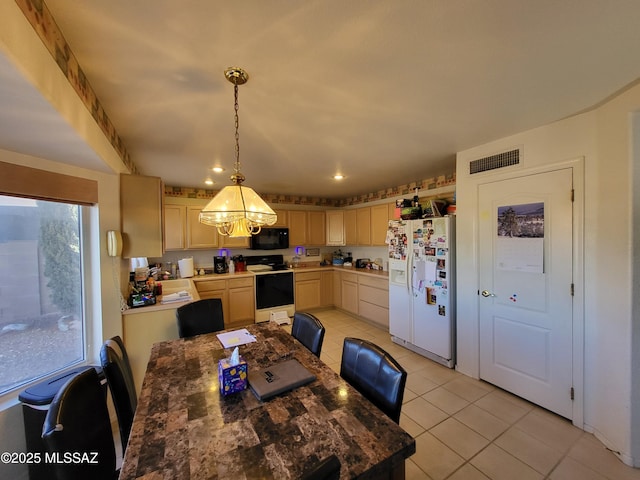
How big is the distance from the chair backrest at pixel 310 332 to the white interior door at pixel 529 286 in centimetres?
172

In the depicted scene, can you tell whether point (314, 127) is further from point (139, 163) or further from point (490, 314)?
point (490, 314)

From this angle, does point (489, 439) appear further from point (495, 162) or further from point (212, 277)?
point (212, 277)

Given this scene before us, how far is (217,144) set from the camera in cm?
230

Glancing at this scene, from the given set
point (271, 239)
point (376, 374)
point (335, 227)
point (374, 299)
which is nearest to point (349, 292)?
point (374, 299)

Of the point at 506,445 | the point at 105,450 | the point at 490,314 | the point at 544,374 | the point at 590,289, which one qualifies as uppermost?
the point at 590,289

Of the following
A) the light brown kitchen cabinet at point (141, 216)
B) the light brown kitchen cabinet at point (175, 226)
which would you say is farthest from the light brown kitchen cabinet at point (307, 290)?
the light brown kitchen cabinet at point (141, 216)

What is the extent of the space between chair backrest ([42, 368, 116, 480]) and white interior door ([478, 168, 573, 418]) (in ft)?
9.49

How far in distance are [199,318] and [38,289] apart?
1089mm

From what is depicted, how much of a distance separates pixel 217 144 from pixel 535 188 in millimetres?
2777

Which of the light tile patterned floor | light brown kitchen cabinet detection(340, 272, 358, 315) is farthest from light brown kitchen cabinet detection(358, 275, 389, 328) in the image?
the light tile patterned floor

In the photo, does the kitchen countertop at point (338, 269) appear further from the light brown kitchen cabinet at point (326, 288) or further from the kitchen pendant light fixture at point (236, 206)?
the kitchen pendant light fixture at point (236, 206)

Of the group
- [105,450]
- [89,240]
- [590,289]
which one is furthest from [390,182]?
[105,450]

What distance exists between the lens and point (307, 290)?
15.9 feet

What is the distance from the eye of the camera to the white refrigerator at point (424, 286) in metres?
2.79
